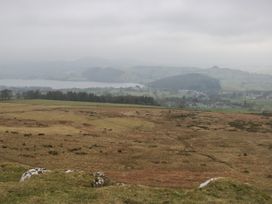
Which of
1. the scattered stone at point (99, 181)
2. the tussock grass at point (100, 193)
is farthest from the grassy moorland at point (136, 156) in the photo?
the scattered stone at point (99, 181)

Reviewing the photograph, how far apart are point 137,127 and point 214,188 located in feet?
269

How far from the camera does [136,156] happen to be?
65750mm

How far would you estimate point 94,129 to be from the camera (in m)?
102

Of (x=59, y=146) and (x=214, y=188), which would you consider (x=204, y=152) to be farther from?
(x=214, y=188)

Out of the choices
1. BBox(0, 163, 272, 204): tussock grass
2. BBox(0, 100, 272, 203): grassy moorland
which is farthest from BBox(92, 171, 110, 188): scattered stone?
BBox(0, 100, 272, 203): grassy moorland

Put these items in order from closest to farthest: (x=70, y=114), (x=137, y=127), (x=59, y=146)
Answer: (x=59, y=146) < (x=137, y=127) < (x=70, y=114)

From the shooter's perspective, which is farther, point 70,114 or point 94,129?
point 70,114

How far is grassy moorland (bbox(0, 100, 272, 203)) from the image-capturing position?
27.2 metres

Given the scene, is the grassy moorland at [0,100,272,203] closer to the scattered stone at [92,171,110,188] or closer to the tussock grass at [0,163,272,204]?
the tussock grass at [0,163,272,204]

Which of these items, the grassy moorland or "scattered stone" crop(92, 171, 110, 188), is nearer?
the grassy moorland

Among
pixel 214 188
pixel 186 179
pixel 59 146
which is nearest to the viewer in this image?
pixel 214 188

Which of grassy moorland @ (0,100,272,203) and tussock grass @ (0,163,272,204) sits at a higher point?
tussock grass @ (0,163,272,204)

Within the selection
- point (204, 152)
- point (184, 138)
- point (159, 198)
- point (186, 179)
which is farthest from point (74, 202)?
point (184, 138)

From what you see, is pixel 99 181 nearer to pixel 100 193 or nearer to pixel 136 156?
pixel 100 193
